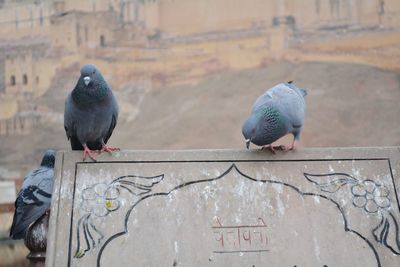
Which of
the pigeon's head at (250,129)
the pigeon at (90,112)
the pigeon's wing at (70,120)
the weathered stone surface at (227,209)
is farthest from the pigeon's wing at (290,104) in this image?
the pigeon's wing at (70,120)

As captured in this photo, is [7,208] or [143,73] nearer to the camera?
[7,208]

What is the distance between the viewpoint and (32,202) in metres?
3.69

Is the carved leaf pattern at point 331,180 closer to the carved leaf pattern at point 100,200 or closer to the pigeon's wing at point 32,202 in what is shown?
the carved leaf pattern at point 100,200

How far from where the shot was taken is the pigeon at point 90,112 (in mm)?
3219

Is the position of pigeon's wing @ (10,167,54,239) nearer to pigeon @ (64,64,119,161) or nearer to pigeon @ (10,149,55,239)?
pigeon @ (10,149,55,239)

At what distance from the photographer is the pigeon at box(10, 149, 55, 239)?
12.1ft

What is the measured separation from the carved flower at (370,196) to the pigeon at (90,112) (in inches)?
50.0

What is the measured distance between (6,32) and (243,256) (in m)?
8.34

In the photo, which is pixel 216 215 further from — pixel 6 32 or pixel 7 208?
pixel 6 32

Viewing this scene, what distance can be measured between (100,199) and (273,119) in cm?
103

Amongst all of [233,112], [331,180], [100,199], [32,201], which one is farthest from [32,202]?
[233,112]

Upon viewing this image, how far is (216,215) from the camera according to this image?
296cm

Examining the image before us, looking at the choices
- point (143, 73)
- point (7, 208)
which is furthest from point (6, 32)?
point (7, 208)

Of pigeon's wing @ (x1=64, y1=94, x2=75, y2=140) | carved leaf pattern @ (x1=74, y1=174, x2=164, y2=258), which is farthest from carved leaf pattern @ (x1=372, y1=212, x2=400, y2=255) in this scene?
pigeon's wing @ (x1=64, y1=94, x2=75, y2=140)
